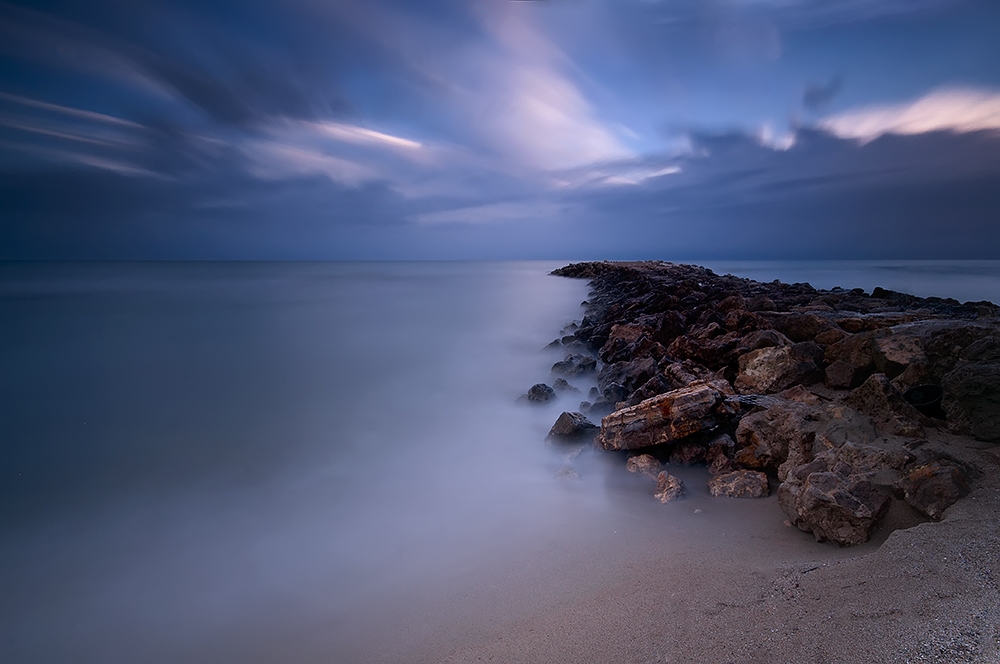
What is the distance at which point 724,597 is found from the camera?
2711mm

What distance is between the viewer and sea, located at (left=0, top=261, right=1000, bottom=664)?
3119 millimetres

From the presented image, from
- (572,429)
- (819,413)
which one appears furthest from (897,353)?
(572,429)

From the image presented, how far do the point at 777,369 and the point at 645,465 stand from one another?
2315mm

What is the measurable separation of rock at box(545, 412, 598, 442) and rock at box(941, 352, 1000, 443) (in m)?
3.10

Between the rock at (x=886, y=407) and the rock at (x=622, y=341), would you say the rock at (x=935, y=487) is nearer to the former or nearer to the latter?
the rock at (x=886, y=407)

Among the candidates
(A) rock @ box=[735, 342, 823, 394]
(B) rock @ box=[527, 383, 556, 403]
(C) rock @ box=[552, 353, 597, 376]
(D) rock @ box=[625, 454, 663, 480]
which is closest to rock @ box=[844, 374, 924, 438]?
(A) rock @ box=[735, 342, 823, 394]

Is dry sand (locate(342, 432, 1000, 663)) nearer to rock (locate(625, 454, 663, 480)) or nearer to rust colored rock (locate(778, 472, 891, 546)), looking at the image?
rust colored rock (locate(778, 472, 891, 546))

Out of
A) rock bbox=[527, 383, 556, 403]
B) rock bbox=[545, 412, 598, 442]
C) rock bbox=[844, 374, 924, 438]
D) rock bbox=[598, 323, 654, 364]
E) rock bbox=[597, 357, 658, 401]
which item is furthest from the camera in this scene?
rock bbox=[598, 323, 654, 364]

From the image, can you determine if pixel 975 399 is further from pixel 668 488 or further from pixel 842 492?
pixel 668 488

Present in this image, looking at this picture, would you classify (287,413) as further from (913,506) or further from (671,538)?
(913,506)

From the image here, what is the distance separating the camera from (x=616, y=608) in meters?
2.81

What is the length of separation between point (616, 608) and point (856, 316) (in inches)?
256

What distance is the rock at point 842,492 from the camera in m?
3.02

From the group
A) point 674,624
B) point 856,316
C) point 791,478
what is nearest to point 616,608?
point 674,624
